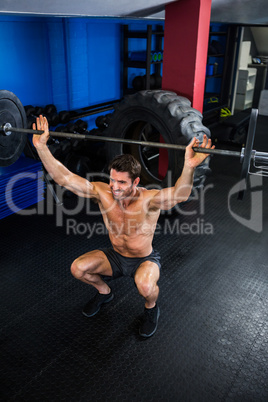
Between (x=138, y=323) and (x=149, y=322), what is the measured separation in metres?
0.11

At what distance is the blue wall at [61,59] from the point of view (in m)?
3.71

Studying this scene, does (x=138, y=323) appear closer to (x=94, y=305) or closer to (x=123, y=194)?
(x=94, y=305)

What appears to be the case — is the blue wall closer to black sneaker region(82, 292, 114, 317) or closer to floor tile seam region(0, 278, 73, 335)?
floor tile seam region(0, 278, 73, 335)

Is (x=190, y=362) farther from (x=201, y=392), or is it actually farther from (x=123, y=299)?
(x=123, y=299)

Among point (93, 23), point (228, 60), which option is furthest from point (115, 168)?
point (228, 60)

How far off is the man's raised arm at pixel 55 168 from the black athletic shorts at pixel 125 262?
15.3 inches

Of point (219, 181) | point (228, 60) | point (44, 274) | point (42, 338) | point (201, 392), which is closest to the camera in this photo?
point (201, 392)

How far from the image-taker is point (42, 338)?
6.64 feet

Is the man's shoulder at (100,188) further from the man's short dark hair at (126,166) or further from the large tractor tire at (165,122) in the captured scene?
the large tractor tire at (165,122)

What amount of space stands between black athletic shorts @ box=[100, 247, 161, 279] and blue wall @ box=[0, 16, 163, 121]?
252 centimetres

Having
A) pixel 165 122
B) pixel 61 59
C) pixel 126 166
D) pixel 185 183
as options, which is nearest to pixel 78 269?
pixel 126 166

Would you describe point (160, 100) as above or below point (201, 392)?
above

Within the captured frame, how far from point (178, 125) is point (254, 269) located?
1.31 m

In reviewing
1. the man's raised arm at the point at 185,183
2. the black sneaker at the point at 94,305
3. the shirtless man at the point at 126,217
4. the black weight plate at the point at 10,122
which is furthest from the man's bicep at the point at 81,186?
the black weight plate at the point at 10,122
